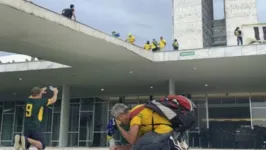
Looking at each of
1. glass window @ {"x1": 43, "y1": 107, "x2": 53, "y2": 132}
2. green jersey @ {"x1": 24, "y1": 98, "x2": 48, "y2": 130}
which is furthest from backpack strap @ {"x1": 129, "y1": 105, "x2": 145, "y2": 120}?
glass window @ {"x1": 43, "y1": 107, "x2": 53, "y2": 132}

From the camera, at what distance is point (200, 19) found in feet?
206

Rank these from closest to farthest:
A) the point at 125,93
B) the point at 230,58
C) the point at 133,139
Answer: the point at 133,139, the point at 230,58, the point at 125,93

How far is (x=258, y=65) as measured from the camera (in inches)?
661

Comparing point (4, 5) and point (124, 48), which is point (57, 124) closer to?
point (124, 48)

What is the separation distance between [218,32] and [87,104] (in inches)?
2065

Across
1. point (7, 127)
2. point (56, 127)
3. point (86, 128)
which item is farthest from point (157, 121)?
point (7, 127)

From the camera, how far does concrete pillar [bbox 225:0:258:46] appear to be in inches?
2329

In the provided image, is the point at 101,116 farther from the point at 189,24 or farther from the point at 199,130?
the point at 189,24

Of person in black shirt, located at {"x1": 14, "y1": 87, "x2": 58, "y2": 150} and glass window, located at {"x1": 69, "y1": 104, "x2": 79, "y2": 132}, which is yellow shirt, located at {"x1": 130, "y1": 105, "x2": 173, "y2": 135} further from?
glass window, located at {"x1": 69, "y1": 104, "x2": 79, "y2": 132}

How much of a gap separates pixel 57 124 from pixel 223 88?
12386 millimetres

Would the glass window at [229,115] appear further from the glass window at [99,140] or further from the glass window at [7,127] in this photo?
the glass window at [7,127]

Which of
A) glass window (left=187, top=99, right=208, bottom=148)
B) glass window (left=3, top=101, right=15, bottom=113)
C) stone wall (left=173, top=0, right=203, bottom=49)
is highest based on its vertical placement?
stone wall (left=173, top=0, right=203, bottom=49)

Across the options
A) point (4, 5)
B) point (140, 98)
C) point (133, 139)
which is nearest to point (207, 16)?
point (140, 98)

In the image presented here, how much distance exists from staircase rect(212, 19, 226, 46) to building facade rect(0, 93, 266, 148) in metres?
50.9
